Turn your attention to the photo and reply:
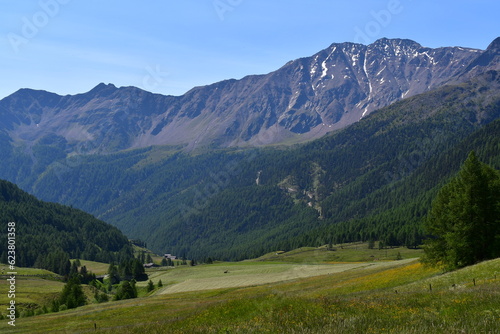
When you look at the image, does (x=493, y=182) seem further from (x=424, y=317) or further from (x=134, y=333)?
(x=134, y=333)

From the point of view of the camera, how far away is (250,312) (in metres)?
26.0

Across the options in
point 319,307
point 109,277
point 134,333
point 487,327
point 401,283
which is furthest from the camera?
point 109,277

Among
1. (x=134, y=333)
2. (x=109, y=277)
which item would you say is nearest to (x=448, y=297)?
(x=134, y=333)

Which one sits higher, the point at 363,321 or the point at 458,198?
the point at 458,198

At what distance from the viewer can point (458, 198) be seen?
51.8m

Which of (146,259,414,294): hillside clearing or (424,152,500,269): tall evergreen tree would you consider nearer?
(424,152,500,269): tall evergreen tree

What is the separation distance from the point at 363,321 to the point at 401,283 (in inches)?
1506

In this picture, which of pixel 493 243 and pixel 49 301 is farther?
pixel 49 301

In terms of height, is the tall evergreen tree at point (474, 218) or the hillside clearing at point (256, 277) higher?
the tall evergreen tree at point (474, 218)

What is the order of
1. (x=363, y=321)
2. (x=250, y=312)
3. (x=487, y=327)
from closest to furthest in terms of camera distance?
(x=487, y=327) → (x=363, y=321) → (x=250, y=312)

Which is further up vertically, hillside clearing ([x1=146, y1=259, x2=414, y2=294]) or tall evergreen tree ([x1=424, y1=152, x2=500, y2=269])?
tall evergreen tree ([x1=424, y1=152, x2=500, y2=269])

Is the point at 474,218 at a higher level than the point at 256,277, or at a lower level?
higher

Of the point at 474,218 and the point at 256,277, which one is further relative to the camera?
the point at 256,277

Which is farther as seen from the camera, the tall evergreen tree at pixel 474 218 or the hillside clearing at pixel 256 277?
the hillside clearing at pixel 256 277
